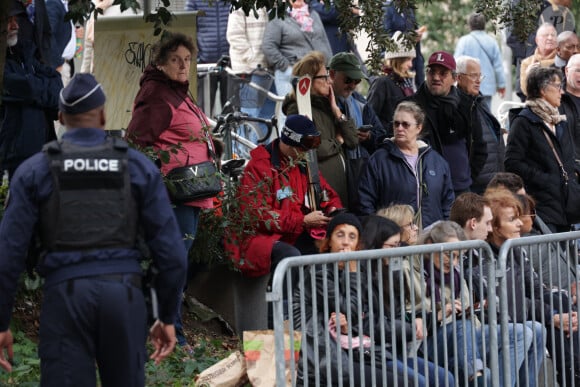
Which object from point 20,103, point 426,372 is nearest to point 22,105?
point 20,103

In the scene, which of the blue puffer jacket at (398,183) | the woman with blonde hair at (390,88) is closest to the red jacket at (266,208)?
the blue puffer jacket at (398,183)

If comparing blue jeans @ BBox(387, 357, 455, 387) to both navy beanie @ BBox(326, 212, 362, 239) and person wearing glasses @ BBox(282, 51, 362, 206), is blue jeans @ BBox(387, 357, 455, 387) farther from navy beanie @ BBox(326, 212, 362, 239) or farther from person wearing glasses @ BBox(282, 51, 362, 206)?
person wearing glasses @ BBox(282, 51, 362, 206)

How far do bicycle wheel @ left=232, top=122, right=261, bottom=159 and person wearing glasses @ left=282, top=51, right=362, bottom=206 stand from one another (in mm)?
1996

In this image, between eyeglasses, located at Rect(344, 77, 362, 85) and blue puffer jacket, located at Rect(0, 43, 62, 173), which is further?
eyeglasses, located at Rect(344, 77, 362, 85)

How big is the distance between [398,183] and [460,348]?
2.80m

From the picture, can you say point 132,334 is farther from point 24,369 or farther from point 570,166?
point 570,166

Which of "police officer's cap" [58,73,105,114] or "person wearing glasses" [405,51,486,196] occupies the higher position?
"police officer's cap" [58,73,105,114]

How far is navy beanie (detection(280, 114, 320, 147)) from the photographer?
34.1 feet

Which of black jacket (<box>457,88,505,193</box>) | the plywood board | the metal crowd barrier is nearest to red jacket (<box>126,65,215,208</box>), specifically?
the plywood board

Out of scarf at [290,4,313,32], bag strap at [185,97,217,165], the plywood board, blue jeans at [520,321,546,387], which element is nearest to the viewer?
blue jeans at [520,321,546,387]

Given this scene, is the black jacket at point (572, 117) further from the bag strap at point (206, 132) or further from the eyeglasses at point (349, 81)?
the bag strap at point (206, 132)

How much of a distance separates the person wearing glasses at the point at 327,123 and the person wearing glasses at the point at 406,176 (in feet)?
0.93

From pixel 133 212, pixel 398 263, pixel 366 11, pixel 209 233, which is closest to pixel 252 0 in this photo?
pixel 366 11

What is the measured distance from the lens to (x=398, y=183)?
11.0 m
